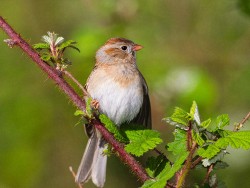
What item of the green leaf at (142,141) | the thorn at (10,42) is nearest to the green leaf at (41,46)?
the thorn at (10,42)

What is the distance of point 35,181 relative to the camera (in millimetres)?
4570

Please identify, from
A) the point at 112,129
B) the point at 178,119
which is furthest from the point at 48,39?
the point at 178,119

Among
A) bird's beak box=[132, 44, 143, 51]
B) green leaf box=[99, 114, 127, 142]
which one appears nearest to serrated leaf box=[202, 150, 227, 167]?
green leaf box=[99, 114, 127, 142]

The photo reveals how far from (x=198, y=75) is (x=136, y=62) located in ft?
2.44

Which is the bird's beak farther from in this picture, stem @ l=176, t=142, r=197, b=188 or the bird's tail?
stem @ l=176, t=142, r=197, b=188

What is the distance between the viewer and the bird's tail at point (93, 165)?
325cm

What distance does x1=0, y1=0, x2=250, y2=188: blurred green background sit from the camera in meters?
3.57

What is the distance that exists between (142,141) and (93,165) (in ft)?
4.77

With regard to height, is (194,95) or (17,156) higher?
(17,156)

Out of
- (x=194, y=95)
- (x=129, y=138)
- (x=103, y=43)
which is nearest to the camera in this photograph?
(x=129, y=138)

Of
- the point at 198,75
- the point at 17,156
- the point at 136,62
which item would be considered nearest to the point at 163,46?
the point at 136,62

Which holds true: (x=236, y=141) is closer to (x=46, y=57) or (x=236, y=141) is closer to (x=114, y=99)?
(x=46, y=57)

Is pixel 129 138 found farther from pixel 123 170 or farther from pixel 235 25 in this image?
pixel 123 170

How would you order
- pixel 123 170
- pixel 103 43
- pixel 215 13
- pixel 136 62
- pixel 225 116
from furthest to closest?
pixel 123 170
pixel 215 13
pixel 136 62
pixel 103 43
pixel 225 116
